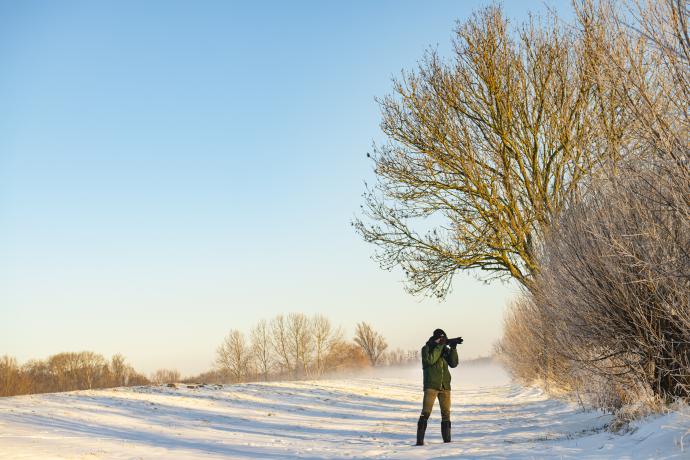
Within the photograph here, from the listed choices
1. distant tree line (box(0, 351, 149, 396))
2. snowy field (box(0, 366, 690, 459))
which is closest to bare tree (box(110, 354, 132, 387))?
distant tree line (box(0, 351, 149, 396))

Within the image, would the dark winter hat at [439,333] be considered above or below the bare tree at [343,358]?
above

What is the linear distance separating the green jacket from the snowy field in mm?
938

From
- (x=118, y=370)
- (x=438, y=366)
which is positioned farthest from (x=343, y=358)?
(x=438, y=366)

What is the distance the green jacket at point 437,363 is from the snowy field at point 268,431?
3.08 ft

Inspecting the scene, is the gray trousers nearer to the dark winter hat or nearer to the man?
the man

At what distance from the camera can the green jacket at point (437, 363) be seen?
924 centimetres

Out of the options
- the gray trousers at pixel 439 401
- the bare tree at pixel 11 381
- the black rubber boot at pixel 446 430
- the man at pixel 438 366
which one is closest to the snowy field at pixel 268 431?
the black rubber boot at pixel 446 430

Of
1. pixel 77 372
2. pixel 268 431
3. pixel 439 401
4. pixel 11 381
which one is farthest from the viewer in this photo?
pixel 77 372

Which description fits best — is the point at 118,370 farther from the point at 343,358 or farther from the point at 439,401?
the point at 439,401

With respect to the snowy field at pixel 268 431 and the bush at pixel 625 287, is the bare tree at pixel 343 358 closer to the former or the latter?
the snowy field at pixel 268 431

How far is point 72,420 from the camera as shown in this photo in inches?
467

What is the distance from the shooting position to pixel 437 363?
30.6 ft

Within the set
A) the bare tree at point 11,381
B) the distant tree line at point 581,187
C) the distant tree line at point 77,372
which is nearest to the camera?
the distant tree line at point 581,187

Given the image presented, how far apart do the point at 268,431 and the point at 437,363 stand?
5.26m
